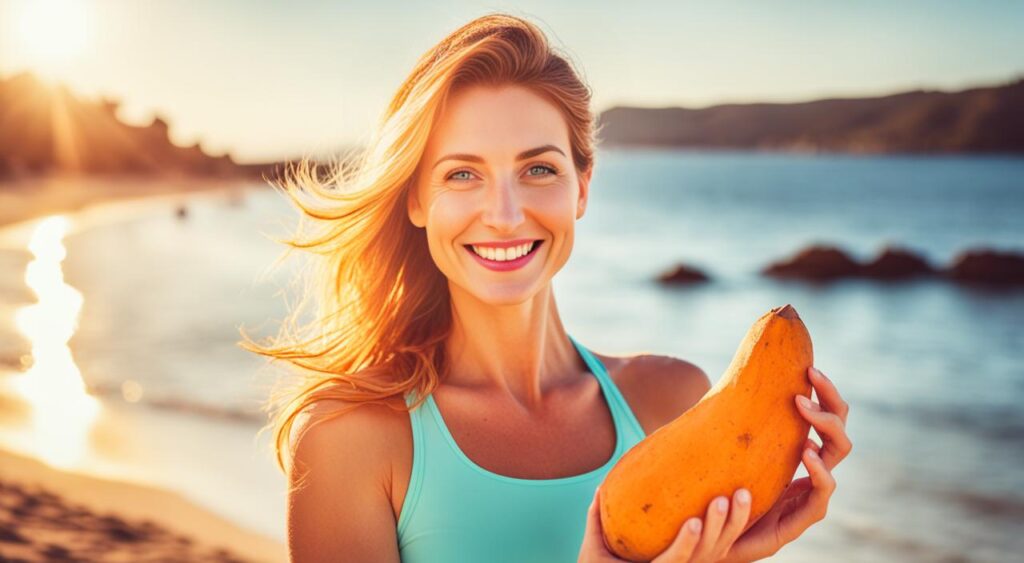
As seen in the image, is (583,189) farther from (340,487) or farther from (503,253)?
(340,487)

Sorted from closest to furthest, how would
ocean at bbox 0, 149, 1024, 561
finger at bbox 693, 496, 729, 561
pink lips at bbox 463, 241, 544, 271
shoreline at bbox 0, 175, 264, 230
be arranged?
finger at bbox 693, 496, 729, 561 → pink lips at bbox 463, 241, 544, 271 → ocean at bbox 0, 149, 1024, 561 → shoreline at bbox 0, 175, 264, 230

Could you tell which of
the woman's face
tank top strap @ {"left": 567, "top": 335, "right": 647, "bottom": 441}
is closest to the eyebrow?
the woman's face

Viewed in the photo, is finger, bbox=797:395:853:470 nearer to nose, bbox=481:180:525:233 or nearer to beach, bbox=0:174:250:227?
nose, bbox=481:180:525:233

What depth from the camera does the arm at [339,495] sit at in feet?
7.26

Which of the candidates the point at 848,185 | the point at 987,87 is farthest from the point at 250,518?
the point at 987,87

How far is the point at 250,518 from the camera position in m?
7.73

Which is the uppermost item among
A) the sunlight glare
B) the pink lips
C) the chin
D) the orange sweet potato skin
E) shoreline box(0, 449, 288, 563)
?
the sunlight glare

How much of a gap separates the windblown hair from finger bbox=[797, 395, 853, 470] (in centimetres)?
103

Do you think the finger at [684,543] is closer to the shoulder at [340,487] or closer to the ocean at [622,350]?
the shoulder at [340,487]

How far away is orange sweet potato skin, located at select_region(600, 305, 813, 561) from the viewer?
1.81 meters

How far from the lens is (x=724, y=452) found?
1.80 m

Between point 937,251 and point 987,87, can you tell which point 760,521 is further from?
point 987,87

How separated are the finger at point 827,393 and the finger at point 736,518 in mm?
259

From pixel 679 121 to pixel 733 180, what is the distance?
11.1 meters
